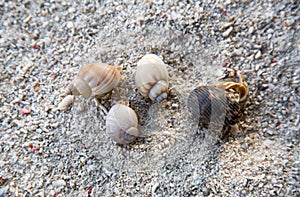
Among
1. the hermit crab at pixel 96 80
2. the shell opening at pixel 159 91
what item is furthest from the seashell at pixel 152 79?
the hermit crab at pixel 96 80

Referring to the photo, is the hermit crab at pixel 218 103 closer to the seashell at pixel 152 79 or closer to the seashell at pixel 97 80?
the seashell at pixel 152 79

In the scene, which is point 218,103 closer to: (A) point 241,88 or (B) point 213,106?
(B) point 213,106

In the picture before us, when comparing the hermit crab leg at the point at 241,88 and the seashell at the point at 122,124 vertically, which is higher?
the seashell at the point at 122,124

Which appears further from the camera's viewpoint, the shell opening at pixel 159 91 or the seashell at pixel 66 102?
the seashell at pixel 66 102

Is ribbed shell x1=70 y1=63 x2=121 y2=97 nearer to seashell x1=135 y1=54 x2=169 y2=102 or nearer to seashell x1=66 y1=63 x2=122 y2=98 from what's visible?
seashell x1=66 y1=63 x2=122 y2=98

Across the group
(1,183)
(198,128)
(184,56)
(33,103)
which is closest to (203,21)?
(184,56)

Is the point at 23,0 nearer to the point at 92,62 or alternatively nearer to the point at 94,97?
the point at 92,62

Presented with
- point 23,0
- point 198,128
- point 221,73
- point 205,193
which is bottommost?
point 205,193
